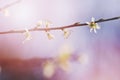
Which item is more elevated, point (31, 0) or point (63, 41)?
point (31, 0)

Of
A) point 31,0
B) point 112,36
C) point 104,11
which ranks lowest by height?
point 112,36

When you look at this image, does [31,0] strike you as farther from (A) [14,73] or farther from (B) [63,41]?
(A) [14,73]

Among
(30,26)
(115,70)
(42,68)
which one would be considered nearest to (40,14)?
(30,26)

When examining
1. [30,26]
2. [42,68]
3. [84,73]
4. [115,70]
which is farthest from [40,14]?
[115,70]

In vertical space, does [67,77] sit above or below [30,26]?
below

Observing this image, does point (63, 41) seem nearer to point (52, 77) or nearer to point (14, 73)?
point (52, 77)

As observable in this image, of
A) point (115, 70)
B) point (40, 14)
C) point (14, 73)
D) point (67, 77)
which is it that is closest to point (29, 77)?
point (14, 73)

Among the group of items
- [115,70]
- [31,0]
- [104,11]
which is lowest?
[115,70]
